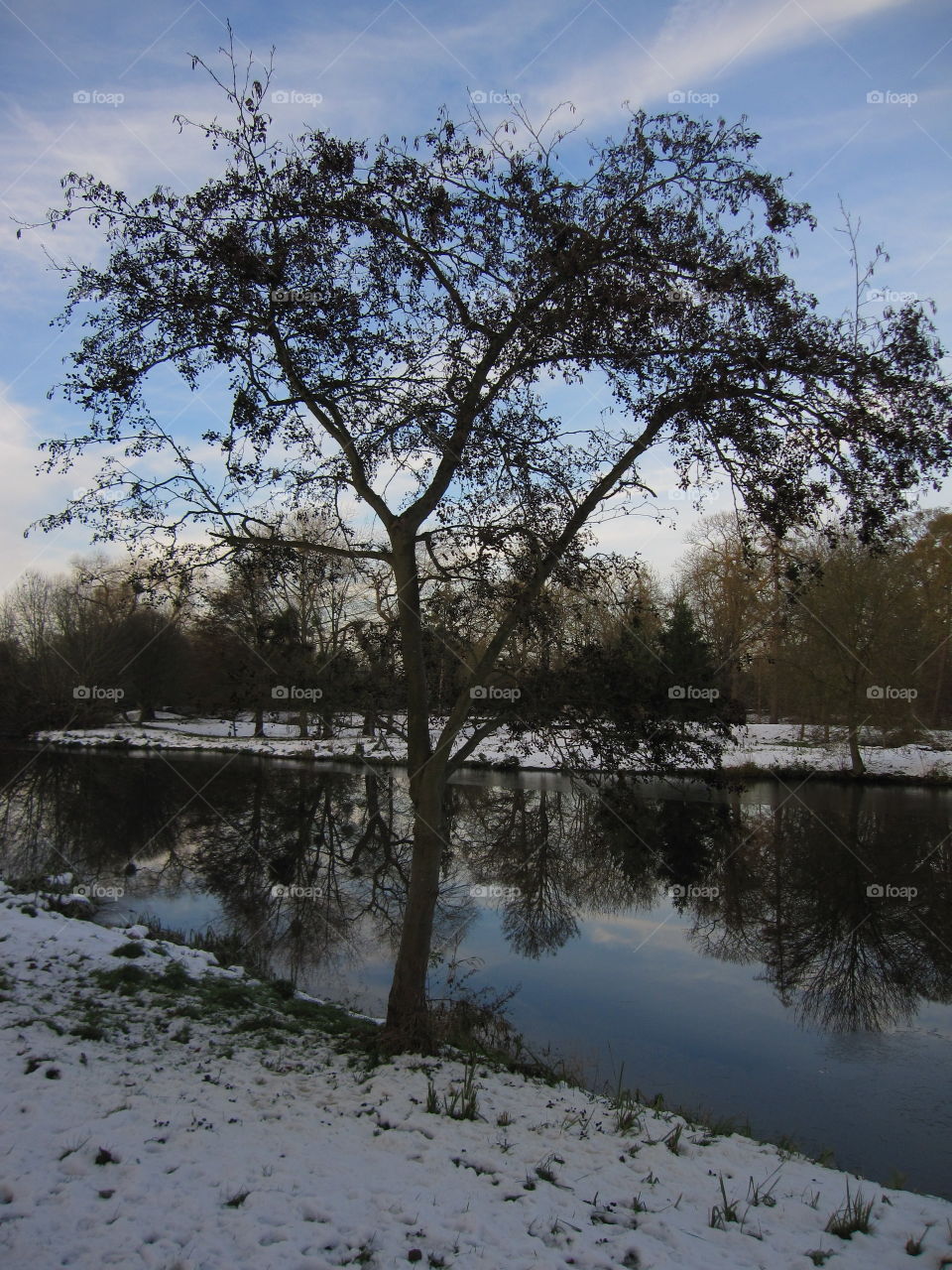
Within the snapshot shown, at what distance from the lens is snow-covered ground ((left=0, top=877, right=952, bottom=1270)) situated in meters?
3.90

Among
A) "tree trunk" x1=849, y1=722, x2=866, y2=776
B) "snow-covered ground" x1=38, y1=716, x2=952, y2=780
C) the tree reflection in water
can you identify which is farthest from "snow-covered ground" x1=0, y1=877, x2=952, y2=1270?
"tree trunk" x1=849, y1=722, x2=866, y2=776

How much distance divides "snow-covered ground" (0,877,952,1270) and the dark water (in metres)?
2.17

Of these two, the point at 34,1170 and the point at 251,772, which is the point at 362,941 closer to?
the point at 34,1170

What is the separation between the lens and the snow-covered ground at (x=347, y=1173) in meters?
3.90

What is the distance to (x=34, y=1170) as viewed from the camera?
4.16 m

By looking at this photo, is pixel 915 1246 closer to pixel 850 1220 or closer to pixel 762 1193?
pixel 850 1220

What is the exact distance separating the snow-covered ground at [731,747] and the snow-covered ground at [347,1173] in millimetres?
15897

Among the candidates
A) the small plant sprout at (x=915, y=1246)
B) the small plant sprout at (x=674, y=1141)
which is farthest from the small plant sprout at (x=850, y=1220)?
the small plant sprout at (x=674, y=1141)

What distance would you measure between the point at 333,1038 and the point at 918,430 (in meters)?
7.27

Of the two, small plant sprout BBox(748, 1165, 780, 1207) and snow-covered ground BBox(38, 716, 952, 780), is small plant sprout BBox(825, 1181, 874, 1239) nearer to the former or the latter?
small plant sprout BBox(748, 1165, 780, 1207)

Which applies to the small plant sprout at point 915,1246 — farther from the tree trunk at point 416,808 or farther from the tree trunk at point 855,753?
the tree trunk at point 855,753

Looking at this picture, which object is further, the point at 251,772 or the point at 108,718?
the point at 108,718

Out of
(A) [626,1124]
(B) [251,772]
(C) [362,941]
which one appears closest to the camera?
(A) [626,1124]

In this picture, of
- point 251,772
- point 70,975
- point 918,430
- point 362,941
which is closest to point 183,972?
point 70,975
